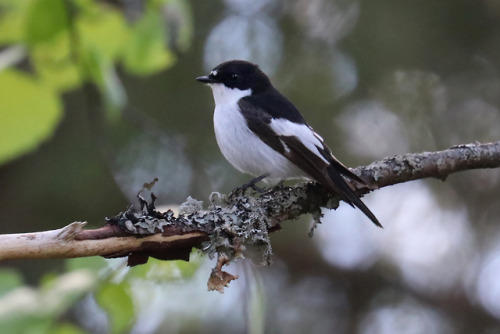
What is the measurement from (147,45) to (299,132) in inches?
43.3

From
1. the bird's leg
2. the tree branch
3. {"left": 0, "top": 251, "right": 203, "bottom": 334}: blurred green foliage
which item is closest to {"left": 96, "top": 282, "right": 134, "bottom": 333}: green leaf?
{"left": 0, "top": 251, "right": 203, "bottom": 334}: blurred green foliage

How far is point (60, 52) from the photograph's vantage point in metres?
2.31

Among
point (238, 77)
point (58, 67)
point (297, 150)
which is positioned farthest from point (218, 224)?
point (238, 77)

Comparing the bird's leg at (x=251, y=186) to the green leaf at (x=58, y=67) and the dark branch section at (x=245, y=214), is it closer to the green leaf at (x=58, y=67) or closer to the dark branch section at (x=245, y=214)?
the dark branch section at (x=245, y=214)

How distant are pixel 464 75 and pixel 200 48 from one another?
1.97 m

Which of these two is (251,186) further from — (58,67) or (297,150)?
(58,67)

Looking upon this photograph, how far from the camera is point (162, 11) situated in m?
2.24

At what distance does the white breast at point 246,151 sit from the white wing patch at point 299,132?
0.34 ft

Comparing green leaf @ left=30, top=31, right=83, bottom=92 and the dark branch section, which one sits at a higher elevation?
green leaf @ left=30, top=31, right=83, bottom=92

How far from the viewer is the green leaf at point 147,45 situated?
2.14 meters

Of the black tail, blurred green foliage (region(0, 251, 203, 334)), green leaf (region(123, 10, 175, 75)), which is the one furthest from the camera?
the black tail

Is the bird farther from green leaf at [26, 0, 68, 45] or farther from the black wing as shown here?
green leaf at [26, 0, 68, 45]

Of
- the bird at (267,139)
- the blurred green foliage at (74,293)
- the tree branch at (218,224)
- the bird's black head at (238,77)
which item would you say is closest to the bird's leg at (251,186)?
the bird at (267,139)

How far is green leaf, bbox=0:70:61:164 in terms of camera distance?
194 cm
